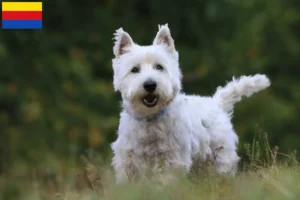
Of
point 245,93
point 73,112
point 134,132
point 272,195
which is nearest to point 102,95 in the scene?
point 73,112

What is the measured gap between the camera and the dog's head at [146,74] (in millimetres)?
9531

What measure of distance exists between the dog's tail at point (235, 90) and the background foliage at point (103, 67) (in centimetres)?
1119

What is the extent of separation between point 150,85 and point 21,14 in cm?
1111

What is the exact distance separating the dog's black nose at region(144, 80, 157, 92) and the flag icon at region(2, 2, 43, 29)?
10.7 metres

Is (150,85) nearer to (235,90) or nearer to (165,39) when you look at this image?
(165,39)

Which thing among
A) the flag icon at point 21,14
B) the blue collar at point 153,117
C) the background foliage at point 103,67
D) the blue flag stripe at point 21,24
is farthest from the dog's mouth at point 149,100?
the background foliage at point 103,67

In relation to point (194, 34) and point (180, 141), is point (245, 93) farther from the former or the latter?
point (194, 34)

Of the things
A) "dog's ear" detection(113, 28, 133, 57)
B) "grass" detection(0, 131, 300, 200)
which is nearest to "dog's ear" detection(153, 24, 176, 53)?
"dog's ear" detection(113, 28, 133, 57)

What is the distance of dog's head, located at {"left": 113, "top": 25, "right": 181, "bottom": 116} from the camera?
953 centimetres

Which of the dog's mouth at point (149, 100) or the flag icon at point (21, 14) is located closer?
the dog's mouth at point (149, 100)

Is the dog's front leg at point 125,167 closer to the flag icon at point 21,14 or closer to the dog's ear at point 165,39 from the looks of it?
the dog's ear at point 165,39

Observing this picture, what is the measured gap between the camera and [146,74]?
9.61m

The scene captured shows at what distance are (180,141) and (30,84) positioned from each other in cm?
1706

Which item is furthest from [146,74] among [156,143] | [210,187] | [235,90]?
[235,90]
